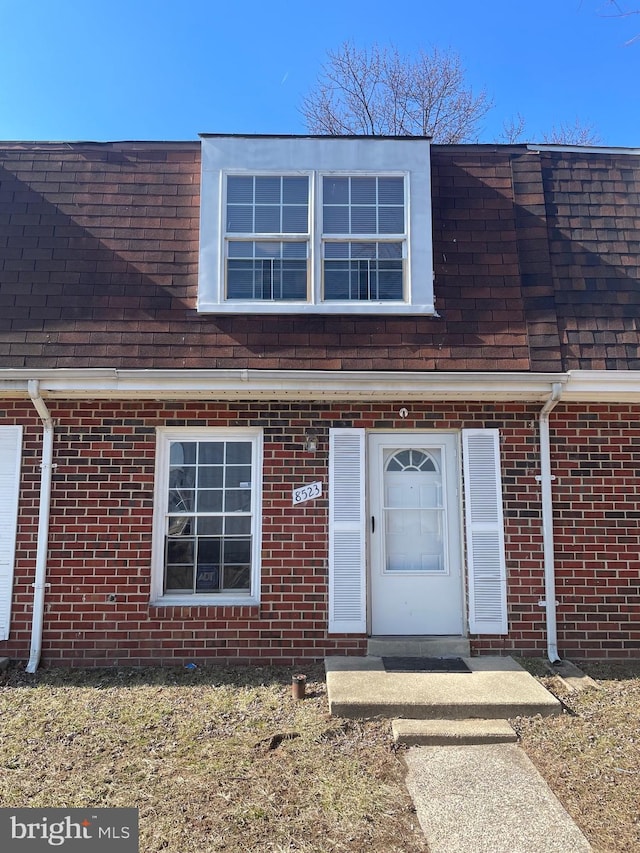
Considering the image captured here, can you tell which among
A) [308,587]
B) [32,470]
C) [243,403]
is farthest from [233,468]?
[32,470]

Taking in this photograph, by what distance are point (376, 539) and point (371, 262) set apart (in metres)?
2.88

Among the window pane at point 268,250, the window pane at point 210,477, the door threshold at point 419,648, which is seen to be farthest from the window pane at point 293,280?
the door threshold at point 419,648

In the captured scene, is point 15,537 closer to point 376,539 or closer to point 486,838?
point 376,539

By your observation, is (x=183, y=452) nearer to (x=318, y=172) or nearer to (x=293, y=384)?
(x=293, y=384)

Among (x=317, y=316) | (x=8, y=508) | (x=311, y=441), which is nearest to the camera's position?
(x=8, y=508)

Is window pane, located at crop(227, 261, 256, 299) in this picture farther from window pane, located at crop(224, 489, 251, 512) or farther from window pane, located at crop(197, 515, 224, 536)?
window pane, located at crop(197, 515, 224, 536)

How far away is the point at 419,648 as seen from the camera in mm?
5434

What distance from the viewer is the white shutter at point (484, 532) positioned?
18.1 ft

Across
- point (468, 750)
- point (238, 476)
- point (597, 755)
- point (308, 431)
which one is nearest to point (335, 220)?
point (308, 431)

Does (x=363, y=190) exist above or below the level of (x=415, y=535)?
above

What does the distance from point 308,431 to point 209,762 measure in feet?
9.61

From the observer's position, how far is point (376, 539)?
18.9ft

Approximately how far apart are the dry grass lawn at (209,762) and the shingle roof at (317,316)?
2880 mm

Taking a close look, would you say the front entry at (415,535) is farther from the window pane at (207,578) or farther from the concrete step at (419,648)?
the window pane at (207,578)
